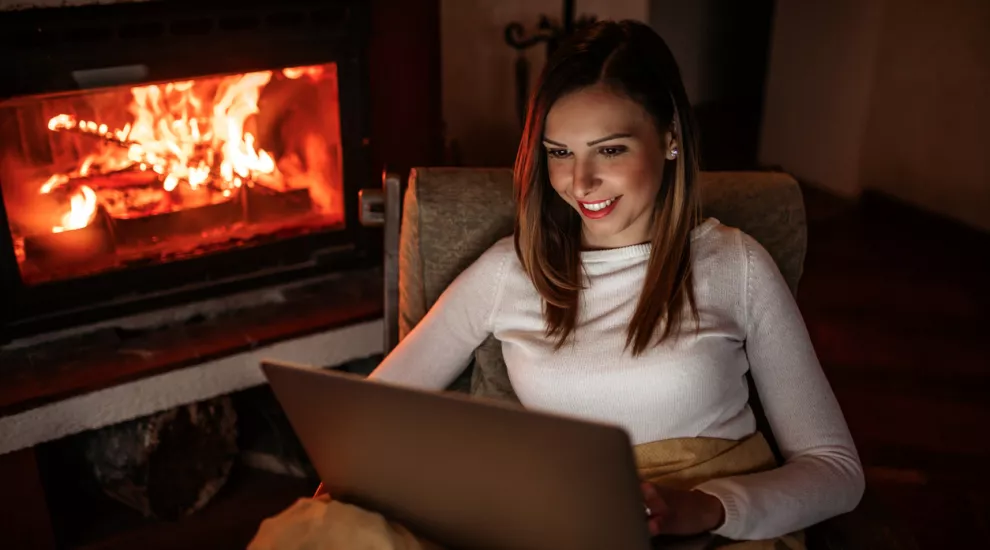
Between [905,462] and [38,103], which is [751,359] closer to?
[905,462]

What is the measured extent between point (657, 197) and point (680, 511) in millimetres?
455

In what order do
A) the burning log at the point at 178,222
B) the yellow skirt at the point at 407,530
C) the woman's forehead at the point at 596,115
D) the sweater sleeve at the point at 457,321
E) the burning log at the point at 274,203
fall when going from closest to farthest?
the yellow skirt at the point at 407,530 < the woman's forehead at the point at 596,115 < the sweater sleeve at the point at 457,321 < the burning log at the point at 178,222 < the burning log at the point at 274,203

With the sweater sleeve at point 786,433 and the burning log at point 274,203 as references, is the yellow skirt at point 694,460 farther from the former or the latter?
the burning log at point 274,203

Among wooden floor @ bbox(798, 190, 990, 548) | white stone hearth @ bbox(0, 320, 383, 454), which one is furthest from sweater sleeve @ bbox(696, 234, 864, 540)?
white stone hearth @ bbox(0, 320, 383, 454)

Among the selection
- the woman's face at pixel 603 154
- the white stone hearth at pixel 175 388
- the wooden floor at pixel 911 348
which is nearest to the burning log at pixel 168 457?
the white stone hearth at pixel 175 388

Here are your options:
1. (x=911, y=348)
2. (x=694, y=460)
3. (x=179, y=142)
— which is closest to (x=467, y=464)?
(x=694, y=460)

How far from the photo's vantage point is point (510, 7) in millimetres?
2748

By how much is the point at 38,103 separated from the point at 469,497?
→ 1299mm

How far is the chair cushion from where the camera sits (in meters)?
1.44

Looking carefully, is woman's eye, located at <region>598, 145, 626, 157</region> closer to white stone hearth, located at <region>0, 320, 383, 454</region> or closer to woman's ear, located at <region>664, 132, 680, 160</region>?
woman's ear, located at <region>664, 132, 680, 160</region>

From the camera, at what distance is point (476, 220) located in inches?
58.5

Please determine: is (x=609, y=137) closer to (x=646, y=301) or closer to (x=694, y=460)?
(x=646, y=301)

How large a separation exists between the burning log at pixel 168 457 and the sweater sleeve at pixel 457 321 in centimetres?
80

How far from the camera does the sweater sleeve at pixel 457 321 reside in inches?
53.3
